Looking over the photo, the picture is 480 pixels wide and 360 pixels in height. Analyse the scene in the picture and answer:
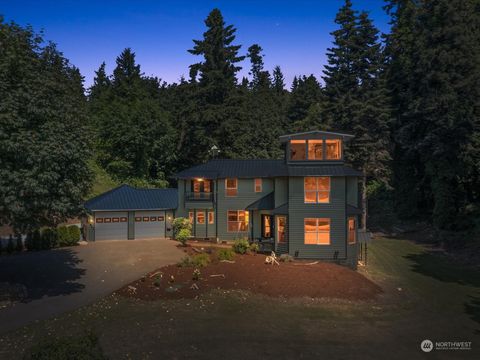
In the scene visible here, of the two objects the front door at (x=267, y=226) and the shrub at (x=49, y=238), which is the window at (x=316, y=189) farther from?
the shrub at (x=49, y=238)

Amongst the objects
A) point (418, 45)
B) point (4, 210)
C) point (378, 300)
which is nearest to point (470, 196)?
point (418, 45)

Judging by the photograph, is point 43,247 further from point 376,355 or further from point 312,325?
point 376,355

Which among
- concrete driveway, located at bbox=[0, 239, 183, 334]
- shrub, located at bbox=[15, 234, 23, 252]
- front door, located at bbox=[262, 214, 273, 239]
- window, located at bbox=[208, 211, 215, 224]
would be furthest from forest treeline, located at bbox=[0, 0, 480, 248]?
front door, located at bbox=[262, 214, 273, 239]

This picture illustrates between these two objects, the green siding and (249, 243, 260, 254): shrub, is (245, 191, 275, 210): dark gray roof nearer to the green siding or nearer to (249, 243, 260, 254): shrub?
(249, 243, 260, 254): shrub

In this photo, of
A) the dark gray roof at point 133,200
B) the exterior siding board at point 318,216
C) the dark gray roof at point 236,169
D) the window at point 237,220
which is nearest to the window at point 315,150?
the exterior siding board at point 318,216

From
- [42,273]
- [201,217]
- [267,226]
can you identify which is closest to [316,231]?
[267,226]

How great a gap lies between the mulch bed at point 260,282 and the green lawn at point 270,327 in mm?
892

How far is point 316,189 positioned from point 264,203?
21.6 feet

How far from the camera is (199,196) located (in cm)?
3384

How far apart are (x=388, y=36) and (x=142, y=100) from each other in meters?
38.2

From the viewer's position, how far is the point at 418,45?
128 ft

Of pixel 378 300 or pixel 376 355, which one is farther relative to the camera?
pixel 378 300

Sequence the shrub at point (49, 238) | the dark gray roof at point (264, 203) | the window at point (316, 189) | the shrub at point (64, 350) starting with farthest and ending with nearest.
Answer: the dark gray roof at point (264, 203) → the shrub at point (49, 238) → the window at point (316, 189) → the shrub at point (64, 350)

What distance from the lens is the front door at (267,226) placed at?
1243 inches
